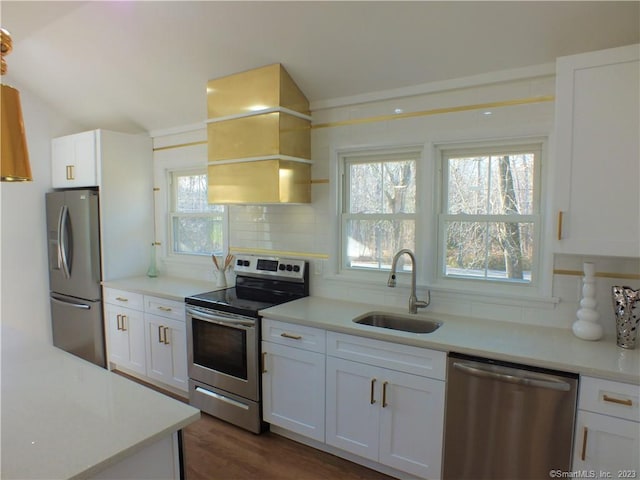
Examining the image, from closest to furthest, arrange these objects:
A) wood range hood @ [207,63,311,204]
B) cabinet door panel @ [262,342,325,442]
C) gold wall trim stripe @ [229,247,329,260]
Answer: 1. cabinet door panel @ [262,342,325,442]
2. wood range hood @ [207,63,311,204]
3. gold wall trim stripe @ [229,247,329,260]

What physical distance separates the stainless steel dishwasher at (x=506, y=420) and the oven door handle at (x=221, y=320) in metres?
1.28

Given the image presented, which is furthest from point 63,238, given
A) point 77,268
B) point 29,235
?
point 29,235

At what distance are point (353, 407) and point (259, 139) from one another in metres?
1.84

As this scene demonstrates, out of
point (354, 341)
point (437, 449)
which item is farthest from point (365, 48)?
point (437, 449)

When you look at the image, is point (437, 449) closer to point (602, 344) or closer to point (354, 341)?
point (354, 341)

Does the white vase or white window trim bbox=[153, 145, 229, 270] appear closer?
the white vase

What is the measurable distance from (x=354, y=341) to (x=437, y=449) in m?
A: 0.68

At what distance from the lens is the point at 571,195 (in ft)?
6.23

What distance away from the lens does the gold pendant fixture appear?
1.19 m

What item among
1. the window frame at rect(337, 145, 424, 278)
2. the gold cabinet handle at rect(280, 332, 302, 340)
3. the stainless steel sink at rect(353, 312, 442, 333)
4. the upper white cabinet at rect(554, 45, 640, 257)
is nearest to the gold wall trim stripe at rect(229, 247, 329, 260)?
the window frame at rect(337, 145, 424, 278)

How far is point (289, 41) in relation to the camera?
2494 millimetres

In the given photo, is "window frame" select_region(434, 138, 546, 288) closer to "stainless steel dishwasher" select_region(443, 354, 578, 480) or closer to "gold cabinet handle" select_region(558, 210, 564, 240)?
"gold cabinet handle" select_region(558, 210, 564, 240)

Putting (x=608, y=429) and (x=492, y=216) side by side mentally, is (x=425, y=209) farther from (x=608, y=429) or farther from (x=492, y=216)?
(x=608, y=429)

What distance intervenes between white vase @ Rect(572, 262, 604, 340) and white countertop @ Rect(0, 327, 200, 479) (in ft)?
6.16
